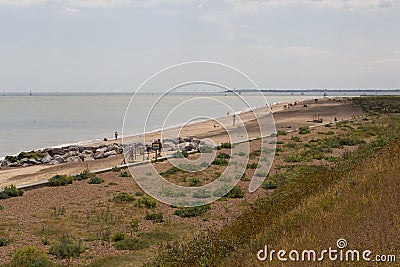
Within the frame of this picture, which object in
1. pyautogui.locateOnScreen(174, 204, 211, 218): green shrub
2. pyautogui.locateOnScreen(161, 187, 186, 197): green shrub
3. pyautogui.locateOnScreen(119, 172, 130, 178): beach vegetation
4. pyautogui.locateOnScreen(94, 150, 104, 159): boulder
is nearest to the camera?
pyautogui.locateOnScreen(174, 204, 211, 218): green shrub

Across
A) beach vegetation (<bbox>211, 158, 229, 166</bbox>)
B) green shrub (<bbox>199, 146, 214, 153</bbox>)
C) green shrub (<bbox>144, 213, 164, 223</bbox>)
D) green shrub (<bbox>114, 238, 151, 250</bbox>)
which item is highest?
green shrub (<bbox>199, 146, 214, 153</bbox>)

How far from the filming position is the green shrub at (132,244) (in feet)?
32.7

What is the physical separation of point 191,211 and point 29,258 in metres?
5.06

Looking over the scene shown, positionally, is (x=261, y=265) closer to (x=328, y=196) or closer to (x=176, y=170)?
(x=328, y=196)

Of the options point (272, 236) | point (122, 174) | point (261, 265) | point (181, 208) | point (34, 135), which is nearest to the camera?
point (261, 265)

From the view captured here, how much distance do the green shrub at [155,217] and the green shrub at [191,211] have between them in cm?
63

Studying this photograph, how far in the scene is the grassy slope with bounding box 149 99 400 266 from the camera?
6977mm

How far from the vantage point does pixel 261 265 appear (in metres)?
6.52

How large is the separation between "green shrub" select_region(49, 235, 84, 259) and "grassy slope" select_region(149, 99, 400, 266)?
6.41 feet

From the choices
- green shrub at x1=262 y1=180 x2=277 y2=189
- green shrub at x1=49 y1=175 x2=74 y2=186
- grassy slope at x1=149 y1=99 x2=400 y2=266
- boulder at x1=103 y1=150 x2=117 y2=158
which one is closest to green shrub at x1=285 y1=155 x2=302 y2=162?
green shrub at x1=262 y1=180 x2=277 y2=189

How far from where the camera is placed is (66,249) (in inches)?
377

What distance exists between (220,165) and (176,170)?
2.43 metres

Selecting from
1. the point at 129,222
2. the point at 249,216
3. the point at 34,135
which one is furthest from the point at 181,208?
the point at 34,135

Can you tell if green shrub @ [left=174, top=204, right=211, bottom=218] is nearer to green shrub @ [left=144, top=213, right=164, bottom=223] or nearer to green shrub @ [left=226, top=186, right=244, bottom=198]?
green shrub @ [left=144, top=213, right=164, bottom=223]
